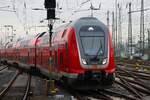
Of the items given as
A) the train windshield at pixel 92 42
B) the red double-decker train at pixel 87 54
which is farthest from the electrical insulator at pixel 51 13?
the train windshield at pixel 92 42

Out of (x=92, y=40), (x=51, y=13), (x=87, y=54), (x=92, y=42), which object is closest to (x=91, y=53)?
(x=87, y=54)

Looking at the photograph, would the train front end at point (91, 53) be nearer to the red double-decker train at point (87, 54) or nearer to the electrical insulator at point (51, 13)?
the red double-decker train at point (87, 54)

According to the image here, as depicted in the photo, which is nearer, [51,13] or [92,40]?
[51,13]

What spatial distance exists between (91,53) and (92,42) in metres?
0.62

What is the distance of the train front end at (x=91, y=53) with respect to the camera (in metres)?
18.6

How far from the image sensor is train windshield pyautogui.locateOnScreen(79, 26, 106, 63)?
1873 cm

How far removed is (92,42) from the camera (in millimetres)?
19141

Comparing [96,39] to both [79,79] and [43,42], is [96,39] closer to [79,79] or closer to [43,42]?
[79,79]

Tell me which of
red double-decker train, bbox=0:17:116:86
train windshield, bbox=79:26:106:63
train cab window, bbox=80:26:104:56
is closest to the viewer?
red double-decker train, bbox=0:17:116:86

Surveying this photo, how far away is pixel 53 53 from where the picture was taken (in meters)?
23.2

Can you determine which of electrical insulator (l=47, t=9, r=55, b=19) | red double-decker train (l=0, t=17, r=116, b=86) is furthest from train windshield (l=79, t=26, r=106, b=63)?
electrical insulator (l=47, t=9, r=55, b=19)

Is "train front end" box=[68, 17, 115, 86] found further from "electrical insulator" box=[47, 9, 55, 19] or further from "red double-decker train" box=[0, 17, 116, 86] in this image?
"electrical insulator" box=[47, 9, 55, 19]

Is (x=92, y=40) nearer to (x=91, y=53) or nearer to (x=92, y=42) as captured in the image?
(x=92, y=42)

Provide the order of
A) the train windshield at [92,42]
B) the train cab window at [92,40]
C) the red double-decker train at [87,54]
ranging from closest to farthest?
the red double-decker train at [87,54], the train windshield at [92,42], the train cab window at [92,40]
